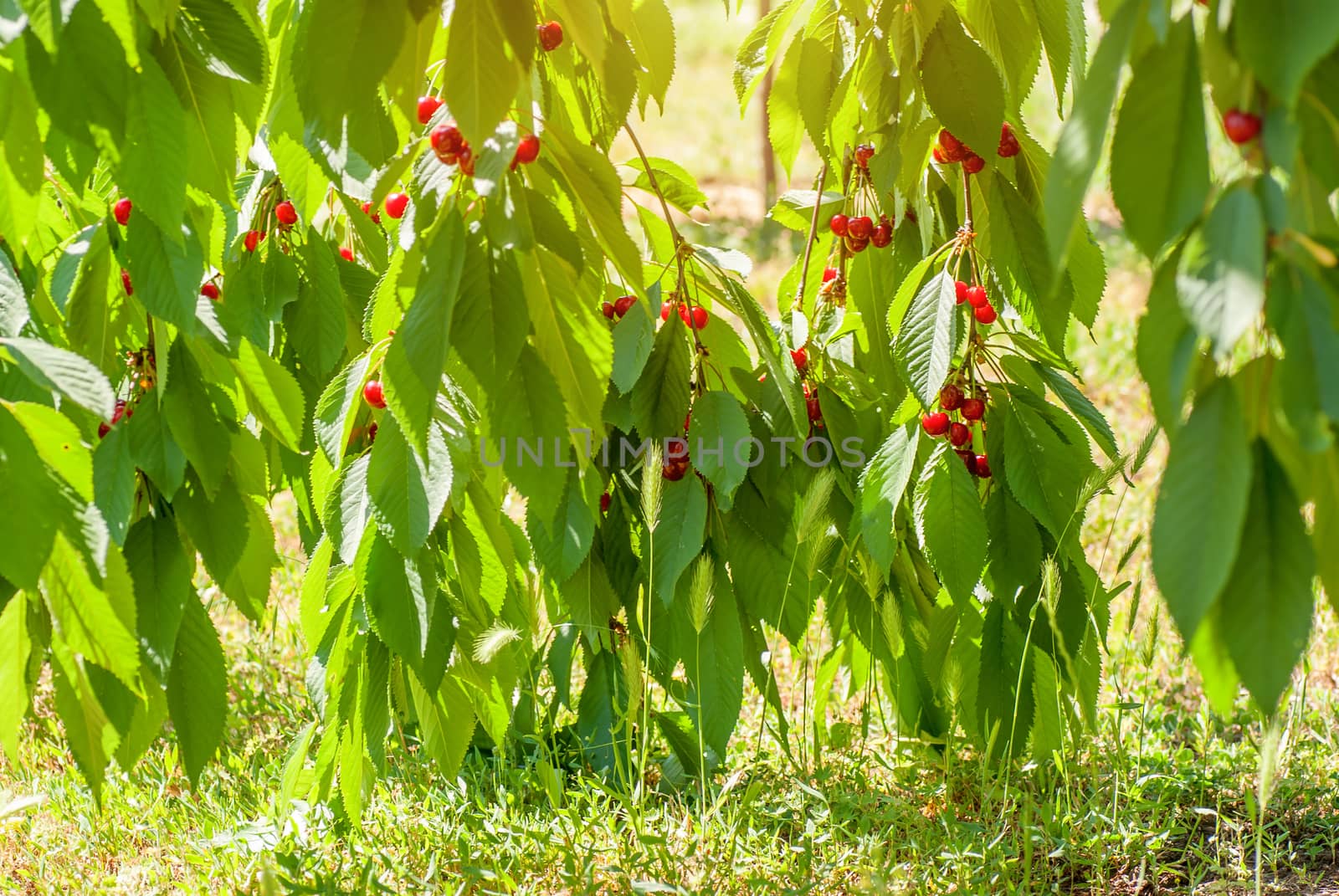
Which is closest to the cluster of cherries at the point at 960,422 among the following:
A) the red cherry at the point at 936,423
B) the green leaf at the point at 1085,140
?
the red cherry at the point at 936,423

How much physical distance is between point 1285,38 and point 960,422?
0.85m

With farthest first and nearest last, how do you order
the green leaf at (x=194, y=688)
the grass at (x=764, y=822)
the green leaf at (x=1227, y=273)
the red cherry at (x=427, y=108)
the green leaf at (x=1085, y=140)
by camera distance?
the grass at (x=764, y=822) → the green leaf at (x=194, y=688) → the red cherry at (x=427, y=108) → the green leaf at (x=1085, y=140) → the green leaf at (x=1227, y=273)

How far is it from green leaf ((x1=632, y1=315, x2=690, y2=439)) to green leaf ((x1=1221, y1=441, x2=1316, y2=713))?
34.6 inches

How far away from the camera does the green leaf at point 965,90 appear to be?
1.47 meters

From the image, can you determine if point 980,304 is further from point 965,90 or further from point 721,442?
point 721,442

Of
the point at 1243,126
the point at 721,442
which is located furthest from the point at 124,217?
the point at 1243,126

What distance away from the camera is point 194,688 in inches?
56.9

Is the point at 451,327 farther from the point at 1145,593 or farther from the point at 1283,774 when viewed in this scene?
the point at 1145,593

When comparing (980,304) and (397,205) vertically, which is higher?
(397,205)

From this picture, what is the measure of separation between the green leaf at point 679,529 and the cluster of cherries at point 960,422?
313mm

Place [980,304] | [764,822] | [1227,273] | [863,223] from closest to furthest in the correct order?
[1227,273], [980,304], [863,223], [764,822]

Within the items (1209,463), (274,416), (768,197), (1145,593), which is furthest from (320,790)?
(768,197)

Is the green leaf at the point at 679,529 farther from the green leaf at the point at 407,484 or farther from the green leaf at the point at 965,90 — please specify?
the green leaf at the point at 965,90

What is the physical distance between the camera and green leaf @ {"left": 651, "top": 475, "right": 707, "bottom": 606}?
1.60 metres
